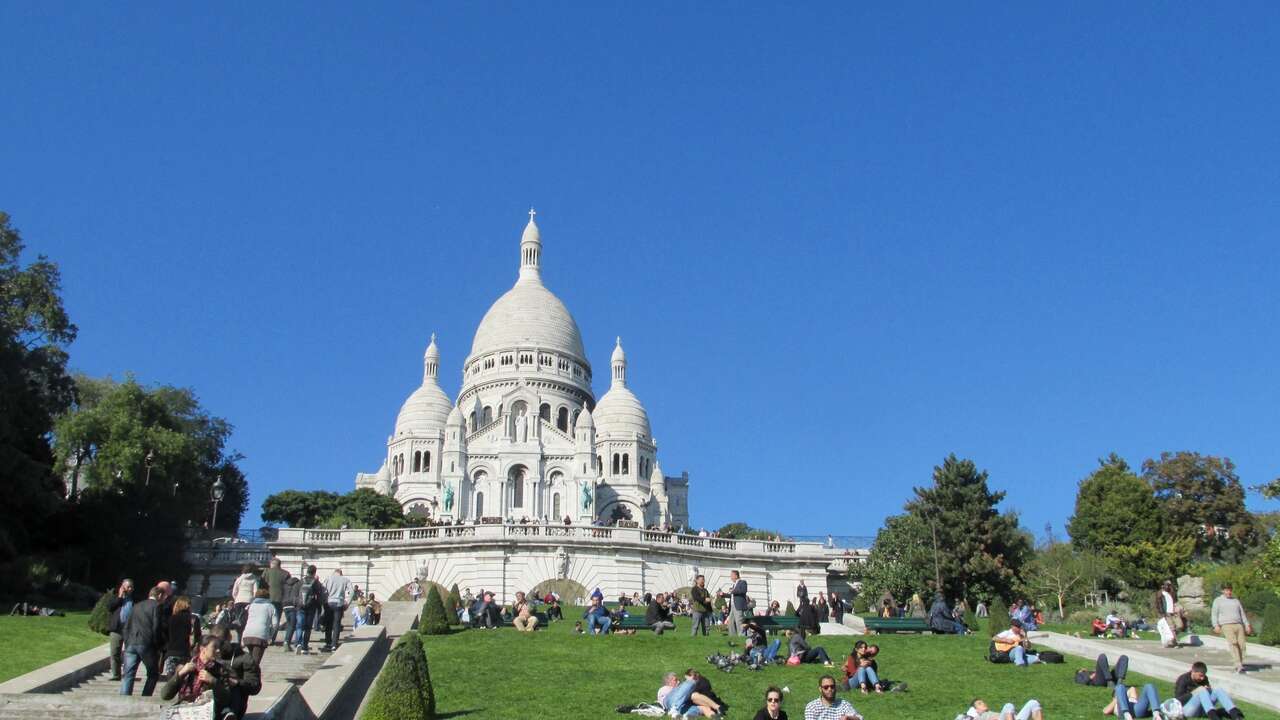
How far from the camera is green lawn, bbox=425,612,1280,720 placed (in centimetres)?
1680

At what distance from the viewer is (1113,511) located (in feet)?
180

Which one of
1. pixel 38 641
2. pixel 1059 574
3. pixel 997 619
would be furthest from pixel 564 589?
pixel 1059 574

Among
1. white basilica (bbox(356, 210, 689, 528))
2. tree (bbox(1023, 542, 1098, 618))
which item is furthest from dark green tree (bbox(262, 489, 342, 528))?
tree (bbox(1023, 542, 1098, 618))

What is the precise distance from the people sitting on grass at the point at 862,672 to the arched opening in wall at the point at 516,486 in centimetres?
7566

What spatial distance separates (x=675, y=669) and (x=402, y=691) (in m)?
6.95

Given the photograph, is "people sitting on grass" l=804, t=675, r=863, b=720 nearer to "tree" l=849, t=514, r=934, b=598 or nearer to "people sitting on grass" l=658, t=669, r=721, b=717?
"people sitting on grass" l=658, t=669, r=721, b=717

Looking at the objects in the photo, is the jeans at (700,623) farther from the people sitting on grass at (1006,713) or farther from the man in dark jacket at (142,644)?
the man in dark jacket at (142,644)

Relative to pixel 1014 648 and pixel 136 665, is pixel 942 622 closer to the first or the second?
pixel 1014 648

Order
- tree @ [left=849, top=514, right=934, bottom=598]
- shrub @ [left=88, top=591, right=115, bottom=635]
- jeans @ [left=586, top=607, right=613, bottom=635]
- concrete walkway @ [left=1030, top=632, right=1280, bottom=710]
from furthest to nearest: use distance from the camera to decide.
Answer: tree @ [left=849, top=514, right=934, bottom=598] < jeans @ [left=586, top=607, right=613, bottom=635] < shrub @ [left=88, top=591, right=115, bottom=635] < concrete walkway @ [left=1030, top=632, right=1280, bottom=710]

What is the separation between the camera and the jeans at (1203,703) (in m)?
15.8

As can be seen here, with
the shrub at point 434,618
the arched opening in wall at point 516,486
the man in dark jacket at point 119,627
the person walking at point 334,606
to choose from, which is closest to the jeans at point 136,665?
the man in dark jacket at point 119,627

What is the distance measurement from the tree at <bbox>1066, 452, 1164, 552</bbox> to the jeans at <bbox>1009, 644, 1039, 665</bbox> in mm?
35001

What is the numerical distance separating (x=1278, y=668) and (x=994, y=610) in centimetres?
763

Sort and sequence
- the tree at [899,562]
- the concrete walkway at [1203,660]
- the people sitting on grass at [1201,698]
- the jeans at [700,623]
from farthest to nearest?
the tree at [899,562] → the jeans at [700,623] → the concrete walkway at [1203,660] → the people sitting on grass at [1201,698]
